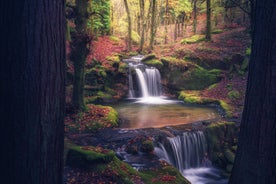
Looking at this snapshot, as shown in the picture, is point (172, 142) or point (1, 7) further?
point (172, 142)

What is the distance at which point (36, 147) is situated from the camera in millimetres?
2746

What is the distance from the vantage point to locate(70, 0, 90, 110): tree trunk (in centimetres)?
1149

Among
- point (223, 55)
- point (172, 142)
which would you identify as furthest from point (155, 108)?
point (223, 55)

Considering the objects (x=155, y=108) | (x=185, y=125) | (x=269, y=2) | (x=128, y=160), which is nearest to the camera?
(x=269, y=2)

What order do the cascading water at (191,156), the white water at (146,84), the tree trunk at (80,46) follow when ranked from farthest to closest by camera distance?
the white water at (146,84), the tree trunk at (80,46), the cascading water at (191,156)

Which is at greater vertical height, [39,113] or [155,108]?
[39,113]

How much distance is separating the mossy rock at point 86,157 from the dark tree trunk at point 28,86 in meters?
4.72

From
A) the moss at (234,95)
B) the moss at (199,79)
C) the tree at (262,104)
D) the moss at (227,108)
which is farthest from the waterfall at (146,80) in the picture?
the tree at (262,104)

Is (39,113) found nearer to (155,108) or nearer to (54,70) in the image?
(54,70)

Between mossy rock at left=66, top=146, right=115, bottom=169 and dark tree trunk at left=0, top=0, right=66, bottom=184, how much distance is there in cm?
472

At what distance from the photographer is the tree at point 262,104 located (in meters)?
2.95

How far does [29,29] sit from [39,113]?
0.82 m

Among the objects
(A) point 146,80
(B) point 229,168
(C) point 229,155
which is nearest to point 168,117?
(C) point 229,155

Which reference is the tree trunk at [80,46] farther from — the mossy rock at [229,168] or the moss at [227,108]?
the moss at [227,108]
